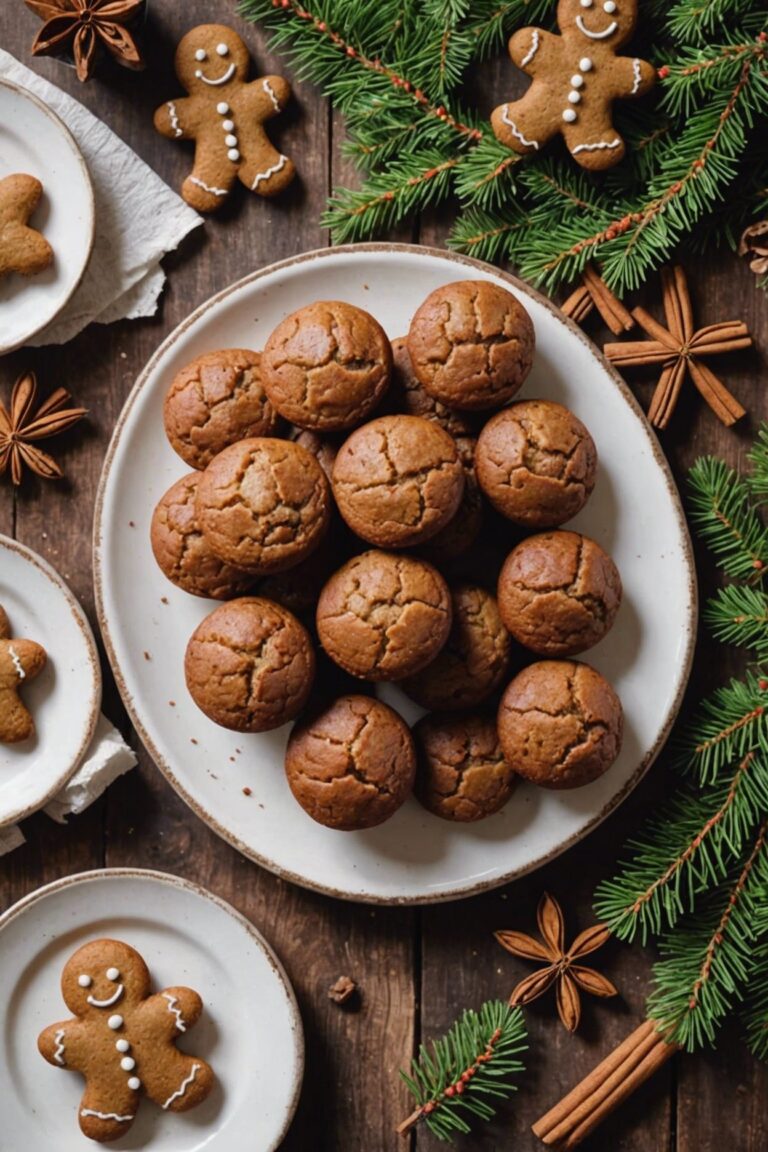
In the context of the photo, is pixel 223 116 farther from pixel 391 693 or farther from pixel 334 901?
pixel 334 901

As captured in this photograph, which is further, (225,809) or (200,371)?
(225,809)

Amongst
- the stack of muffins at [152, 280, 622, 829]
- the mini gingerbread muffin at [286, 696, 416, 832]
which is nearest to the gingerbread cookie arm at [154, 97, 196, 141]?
the stack of muffins at [152, 280, 622, 829]

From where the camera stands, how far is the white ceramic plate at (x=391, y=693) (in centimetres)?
179

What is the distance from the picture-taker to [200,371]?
5.55 ft

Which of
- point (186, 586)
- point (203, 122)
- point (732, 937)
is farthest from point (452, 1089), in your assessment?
point (203, 122)

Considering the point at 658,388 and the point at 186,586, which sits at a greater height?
the point at 658,388

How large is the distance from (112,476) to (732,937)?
1.31m

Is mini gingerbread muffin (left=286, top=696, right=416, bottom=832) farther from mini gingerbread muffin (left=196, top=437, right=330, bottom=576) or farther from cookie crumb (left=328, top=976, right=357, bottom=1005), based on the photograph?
cookie crumb (left=328, top=976, right=357, bottom=1005)

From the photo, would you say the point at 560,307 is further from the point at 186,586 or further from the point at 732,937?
the point at 732,937

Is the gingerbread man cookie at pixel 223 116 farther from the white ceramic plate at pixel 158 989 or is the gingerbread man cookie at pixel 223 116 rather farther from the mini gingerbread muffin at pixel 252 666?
the white ceramic plate at pixel 158 989

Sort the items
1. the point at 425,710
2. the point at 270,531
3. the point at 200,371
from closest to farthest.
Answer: the point at 270,531, the point at 200,371, the point at 425,710

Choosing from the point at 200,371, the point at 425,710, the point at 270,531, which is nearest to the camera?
the point at 270,531

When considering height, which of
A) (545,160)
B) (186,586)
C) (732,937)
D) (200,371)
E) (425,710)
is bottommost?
(732,937)

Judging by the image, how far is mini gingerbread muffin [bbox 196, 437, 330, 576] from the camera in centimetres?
155
